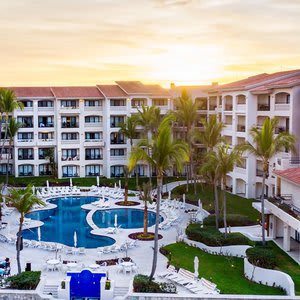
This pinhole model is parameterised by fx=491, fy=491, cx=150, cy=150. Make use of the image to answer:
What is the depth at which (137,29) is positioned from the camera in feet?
126

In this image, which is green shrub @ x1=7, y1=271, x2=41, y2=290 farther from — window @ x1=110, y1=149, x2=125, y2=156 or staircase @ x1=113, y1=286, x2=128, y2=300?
window @ x1=110, y1=149, x2=125, y2=156

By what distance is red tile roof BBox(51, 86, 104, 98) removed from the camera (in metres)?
59.0

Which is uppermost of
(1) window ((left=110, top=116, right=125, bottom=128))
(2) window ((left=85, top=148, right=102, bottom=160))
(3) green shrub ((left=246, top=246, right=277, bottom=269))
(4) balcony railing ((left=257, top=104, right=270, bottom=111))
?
(4) balcony railing ((left=257, top=104, right=270, bottom=111))

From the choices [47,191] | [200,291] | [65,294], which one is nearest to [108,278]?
[65,294]

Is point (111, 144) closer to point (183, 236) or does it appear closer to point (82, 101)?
point (82, 101)

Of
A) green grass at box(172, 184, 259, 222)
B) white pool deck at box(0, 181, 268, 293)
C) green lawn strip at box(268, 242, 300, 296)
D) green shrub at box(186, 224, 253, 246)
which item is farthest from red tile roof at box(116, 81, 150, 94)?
green lawn strip at box(268, 242, 300, 296)

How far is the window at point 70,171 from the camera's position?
197 ft

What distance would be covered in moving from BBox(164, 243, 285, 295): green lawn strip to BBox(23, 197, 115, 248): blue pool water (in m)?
5.85

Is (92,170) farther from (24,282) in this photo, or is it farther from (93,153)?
(24,282)

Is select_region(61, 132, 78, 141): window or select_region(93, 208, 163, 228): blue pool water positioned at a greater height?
select_region(61, 132, 78, 141): window

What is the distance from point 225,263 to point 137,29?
19.8 m

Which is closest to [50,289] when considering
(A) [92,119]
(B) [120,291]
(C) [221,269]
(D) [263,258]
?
(B) [120,291]

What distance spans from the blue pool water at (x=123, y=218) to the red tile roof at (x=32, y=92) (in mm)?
21251

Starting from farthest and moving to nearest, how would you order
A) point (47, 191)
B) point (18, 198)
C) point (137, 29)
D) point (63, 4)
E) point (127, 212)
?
point (47, 191), point (127, 212), point (137, 29), point (63, 4), point (18, 198)
